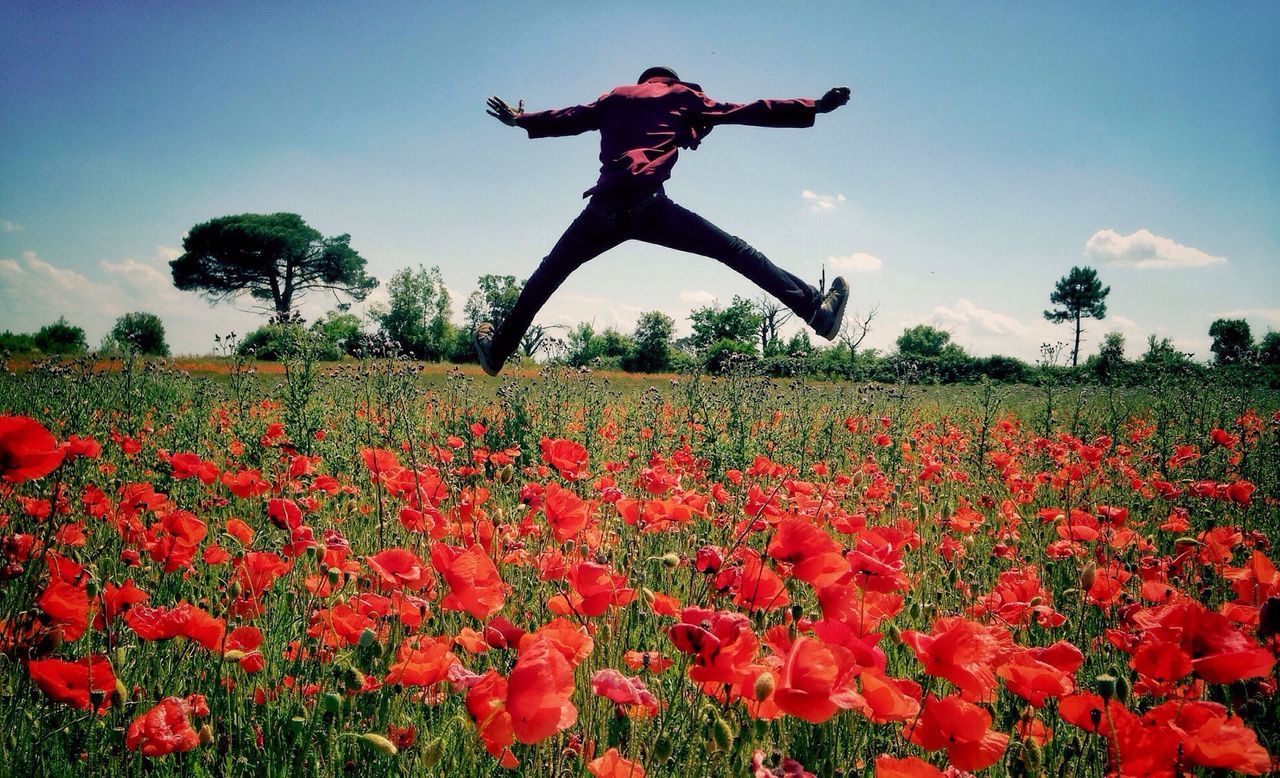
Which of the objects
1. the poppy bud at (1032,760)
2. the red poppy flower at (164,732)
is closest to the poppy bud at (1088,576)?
the poppy bud at (1032,760)

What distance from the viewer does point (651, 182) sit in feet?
12.7

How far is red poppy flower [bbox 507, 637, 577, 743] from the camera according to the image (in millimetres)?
811

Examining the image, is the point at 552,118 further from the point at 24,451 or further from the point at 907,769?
the point at 907,769

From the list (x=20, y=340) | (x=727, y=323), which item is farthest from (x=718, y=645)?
(x=727, y=323)

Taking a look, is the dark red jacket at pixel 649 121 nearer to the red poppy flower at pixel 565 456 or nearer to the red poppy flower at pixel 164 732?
the red poppy flower at pixel 565 456

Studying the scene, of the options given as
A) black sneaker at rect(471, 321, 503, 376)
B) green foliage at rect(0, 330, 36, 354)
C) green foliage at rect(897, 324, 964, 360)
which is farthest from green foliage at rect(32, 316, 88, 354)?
green foliage at rect(897, 324, 964, 360)

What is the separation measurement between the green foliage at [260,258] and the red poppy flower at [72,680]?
6292 cm

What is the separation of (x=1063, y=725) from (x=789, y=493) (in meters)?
1.18

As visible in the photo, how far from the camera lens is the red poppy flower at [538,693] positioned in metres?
0.81

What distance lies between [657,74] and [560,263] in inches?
68.9

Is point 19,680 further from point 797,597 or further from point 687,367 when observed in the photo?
point 687,367

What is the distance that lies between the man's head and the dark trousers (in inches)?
48.0

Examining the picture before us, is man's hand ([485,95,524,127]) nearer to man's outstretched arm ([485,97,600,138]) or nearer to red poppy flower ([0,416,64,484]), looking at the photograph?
man's outstretched arm ([485,97,600,138])

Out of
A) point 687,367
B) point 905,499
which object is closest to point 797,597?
point 905,499
